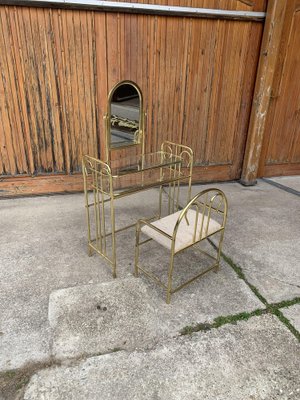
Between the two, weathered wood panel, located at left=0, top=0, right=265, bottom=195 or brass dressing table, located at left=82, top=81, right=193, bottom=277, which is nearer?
brass dressing table, located at left=82, top=81, right=193, bottom=277

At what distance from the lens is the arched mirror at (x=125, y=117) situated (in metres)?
3.49

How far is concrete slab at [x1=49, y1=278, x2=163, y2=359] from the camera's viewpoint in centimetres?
228

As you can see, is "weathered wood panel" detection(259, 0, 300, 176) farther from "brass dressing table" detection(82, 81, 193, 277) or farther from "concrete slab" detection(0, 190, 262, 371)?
"concrete slab" detection(0, 190, 262, 371)

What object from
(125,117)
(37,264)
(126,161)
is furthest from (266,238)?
(37,264)

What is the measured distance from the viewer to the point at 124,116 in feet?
12.0

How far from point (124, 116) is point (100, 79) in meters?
1.06

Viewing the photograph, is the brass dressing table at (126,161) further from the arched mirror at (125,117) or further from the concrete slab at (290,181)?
the concrete slab at (290,181)

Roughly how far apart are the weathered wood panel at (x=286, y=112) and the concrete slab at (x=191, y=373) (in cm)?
396

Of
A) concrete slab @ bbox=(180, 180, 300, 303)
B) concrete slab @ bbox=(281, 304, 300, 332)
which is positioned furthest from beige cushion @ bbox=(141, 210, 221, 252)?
concrete slab @ bbox=(281, 304, 300, 332)

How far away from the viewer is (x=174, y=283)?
9.60 feet

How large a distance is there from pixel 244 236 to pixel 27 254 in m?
2.53

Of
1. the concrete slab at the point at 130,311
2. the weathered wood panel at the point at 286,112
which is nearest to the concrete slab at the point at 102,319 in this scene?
the concrete slab at the point at 130,311

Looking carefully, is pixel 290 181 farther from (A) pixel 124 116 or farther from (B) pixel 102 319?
(B) pixel 102 319

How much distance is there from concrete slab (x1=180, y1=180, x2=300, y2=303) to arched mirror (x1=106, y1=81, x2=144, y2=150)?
5.54 feet
